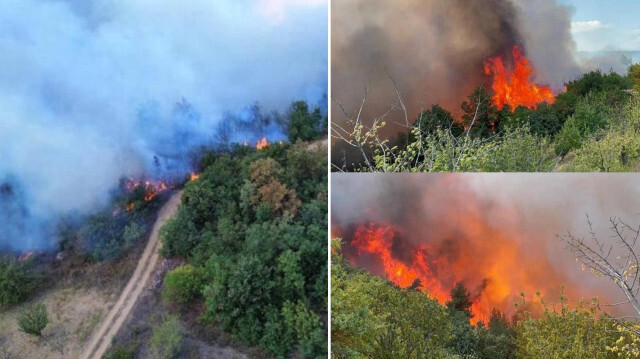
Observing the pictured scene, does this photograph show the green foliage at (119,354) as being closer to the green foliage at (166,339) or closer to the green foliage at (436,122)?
the green foliage at (166,339)

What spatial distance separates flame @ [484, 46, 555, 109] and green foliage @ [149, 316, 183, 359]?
2034mm

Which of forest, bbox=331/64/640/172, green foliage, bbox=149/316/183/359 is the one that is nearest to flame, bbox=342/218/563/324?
forest, bbox=331/64/640/172

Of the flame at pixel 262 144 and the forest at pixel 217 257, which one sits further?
the flame at pixel 262 144

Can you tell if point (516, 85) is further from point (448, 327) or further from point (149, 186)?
point (149, 186)

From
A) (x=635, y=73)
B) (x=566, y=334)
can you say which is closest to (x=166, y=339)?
(x=566, y=334)

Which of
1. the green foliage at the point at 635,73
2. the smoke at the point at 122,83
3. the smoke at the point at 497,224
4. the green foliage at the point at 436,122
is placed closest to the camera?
the smoke at the point at 122,83

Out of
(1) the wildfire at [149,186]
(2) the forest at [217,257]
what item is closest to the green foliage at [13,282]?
(2) the forest at [217,257]

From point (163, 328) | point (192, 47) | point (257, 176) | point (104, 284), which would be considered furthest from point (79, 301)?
point (192, 47)

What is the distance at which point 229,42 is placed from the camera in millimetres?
2850

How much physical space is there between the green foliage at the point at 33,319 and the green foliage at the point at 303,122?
143 centimetres

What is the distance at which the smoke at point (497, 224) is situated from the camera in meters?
2.82

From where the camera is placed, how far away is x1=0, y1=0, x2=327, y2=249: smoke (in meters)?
2.62

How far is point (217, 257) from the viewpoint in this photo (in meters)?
2.79

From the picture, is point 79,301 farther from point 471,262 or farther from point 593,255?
point 593,255
